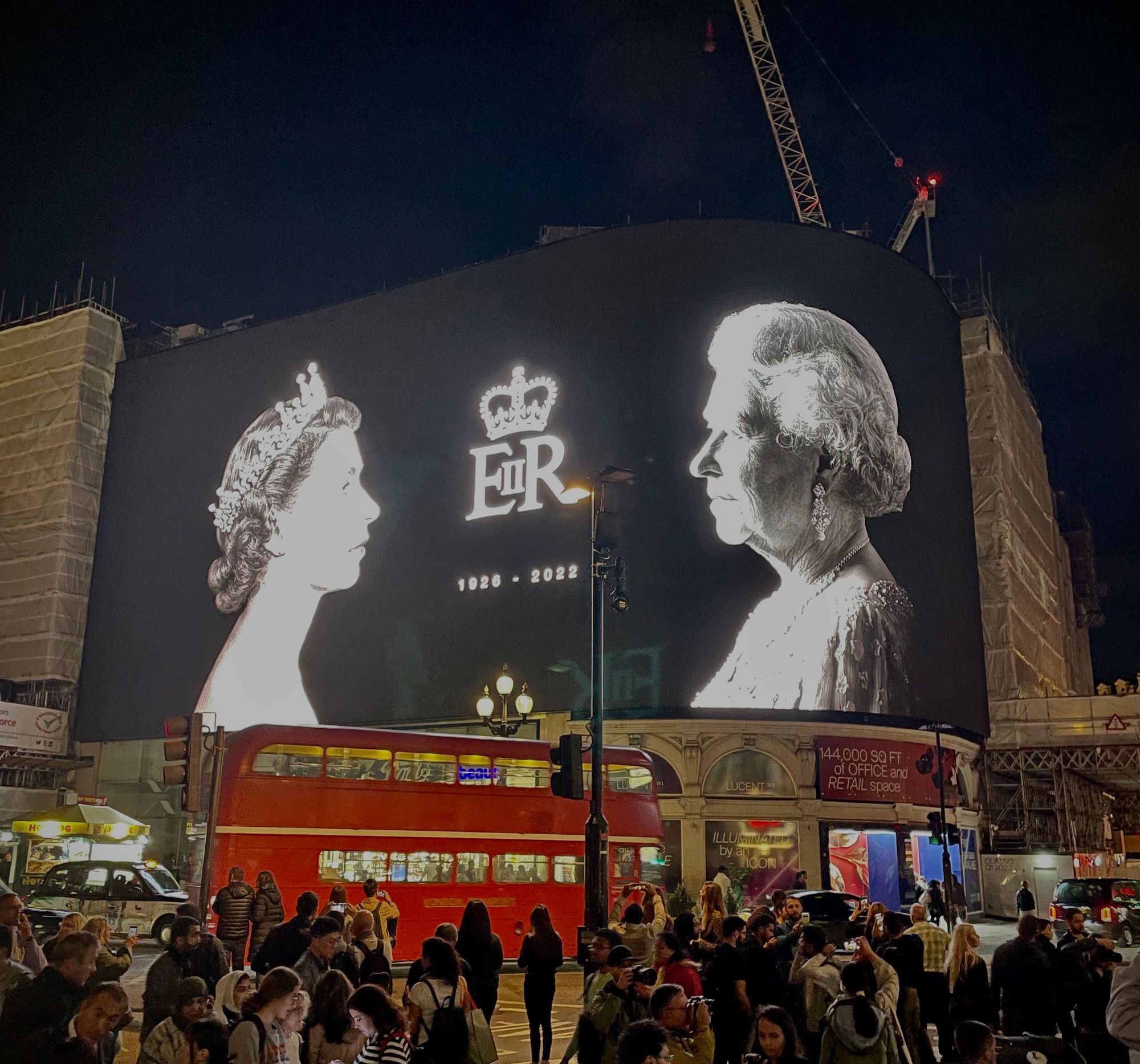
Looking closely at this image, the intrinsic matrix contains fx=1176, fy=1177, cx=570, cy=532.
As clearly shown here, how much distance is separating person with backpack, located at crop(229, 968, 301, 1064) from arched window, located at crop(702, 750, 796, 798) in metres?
32.4

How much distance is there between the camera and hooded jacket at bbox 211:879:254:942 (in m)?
15.5

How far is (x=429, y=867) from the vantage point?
2259 cm

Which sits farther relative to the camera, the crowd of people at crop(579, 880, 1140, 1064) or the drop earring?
the drop earring

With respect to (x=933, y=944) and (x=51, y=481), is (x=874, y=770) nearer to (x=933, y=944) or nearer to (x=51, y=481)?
(x=933, y=944)

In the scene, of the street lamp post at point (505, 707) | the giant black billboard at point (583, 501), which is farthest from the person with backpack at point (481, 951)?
the giant black billboard at point (583, 501)

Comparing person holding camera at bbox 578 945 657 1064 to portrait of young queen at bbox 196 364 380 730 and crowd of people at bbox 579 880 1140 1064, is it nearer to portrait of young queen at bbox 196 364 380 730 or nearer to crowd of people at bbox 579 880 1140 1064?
crowd of people at bbox 579 880 1140 1064

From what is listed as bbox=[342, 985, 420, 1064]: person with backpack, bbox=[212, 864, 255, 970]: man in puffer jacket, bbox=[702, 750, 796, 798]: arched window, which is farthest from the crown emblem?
bbox=[342, 985, 420, 1064]: person with backpack

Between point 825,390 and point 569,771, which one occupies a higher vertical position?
point 825,390

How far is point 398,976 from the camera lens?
71.1 ft

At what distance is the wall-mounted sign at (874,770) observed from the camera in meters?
38.2

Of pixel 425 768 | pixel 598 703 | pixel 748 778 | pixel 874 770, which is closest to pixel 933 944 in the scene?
pixel 598 703

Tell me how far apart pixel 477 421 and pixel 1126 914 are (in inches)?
1103

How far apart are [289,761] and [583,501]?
1658 centimetres

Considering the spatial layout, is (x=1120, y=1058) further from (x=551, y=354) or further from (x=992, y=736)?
(x=992, y=736)
